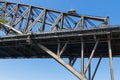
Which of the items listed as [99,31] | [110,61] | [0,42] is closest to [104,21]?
[99,31]

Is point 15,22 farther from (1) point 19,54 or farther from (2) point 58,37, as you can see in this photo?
(2) point 58,37

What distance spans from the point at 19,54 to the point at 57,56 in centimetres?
1325

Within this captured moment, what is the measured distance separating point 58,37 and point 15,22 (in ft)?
46.3

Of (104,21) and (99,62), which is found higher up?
(104,21)

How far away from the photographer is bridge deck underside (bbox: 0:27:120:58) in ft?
139

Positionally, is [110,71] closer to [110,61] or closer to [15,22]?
[110,61]

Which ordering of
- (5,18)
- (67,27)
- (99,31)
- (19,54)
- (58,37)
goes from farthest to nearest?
1. (5,18)
2. (19,54)
3. (67,27)
4. (58,37)
5. (99,31)

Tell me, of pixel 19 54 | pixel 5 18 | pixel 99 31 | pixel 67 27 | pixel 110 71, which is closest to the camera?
pixel 110 71

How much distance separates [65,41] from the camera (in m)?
45.2

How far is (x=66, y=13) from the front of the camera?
49875 millimetres

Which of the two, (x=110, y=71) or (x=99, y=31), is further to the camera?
(x=99, y=31)

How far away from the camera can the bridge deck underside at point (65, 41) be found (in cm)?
4223

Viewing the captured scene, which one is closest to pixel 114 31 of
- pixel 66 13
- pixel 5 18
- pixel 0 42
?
pixel 66 13

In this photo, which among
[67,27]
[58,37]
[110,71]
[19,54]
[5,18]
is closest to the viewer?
[110,71]
